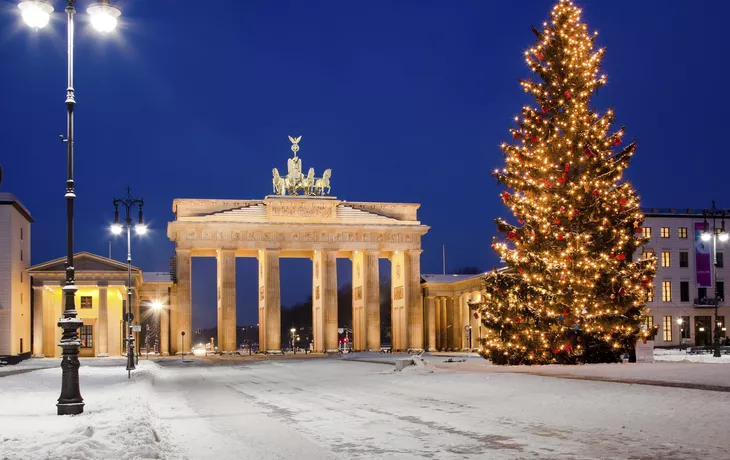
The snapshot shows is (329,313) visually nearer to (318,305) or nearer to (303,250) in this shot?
(318,305)

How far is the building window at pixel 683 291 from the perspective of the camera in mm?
86125

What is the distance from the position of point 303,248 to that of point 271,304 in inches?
279

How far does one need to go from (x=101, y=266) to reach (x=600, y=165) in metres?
55.4

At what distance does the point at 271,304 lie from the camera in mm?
86062

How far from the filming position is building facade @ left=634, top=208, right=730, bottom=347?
85181 mm

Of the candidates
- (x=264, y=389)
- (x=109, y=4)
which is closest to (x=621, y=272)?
(x=264, y=389)

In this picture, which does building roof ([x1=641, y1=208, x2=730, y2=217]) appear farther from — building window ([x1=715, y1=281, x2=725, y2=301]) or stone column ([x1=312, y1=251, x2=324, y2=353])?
stone column ([x1=312, y1=251, x2=324, y2=353])

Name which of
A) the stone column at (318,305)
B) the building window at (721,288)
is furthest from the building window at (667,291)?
the stone column at (318,305)

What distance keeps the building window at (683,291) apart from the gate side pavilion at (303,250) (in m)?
27.4

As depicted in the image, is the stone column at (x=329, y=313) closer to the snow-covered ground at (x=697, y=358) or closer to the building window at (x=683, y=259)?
the building window at (x=683, y=259)

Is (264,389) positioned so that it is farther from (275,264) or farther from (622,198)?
(275,264)

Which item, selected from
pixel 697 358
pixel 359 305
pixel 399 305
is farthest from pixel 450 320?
pixel 697 358

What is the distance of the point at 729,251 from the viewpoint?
86.4 m

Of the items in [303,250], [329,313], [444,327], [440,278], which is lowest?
[444,327]
